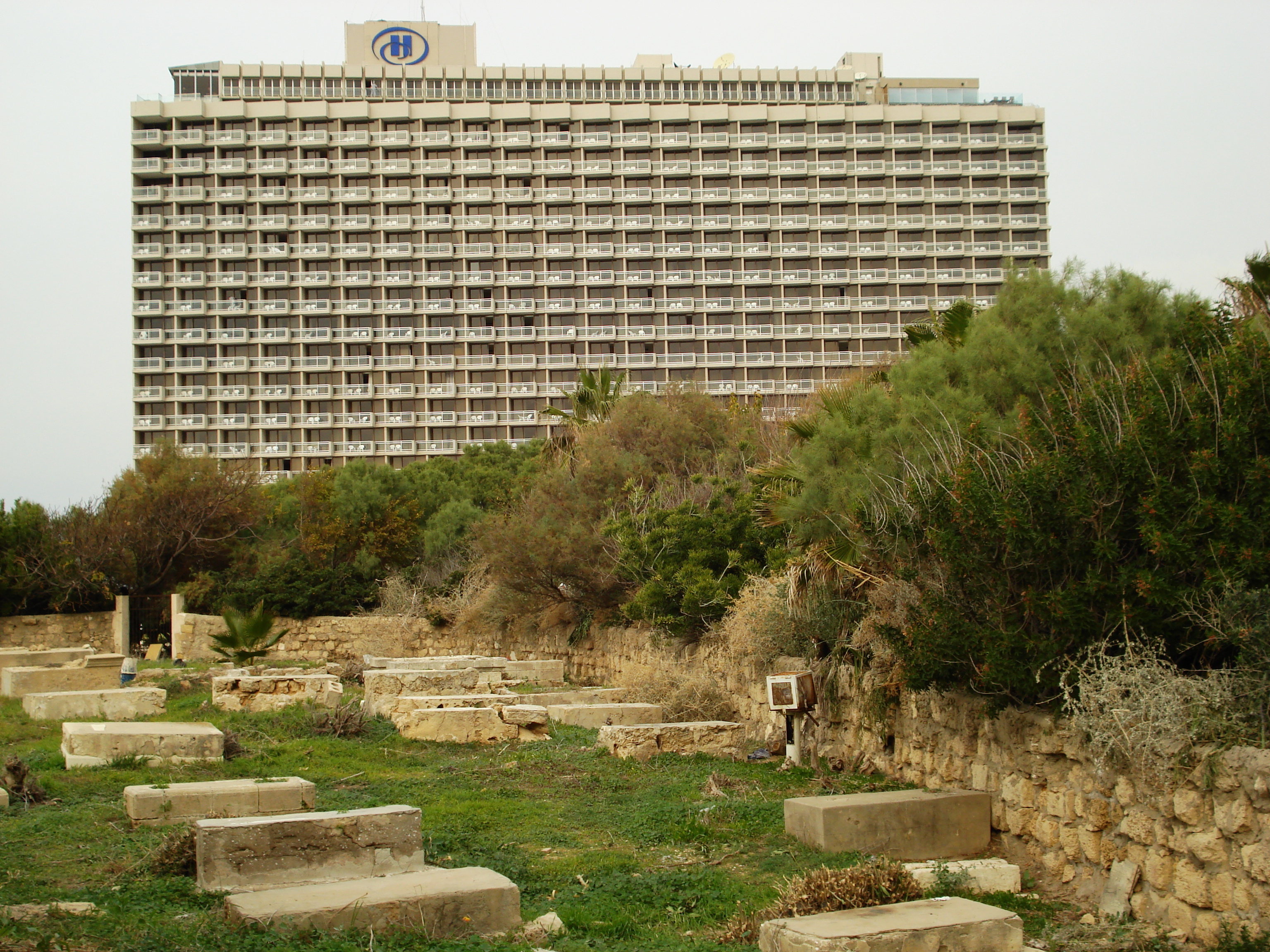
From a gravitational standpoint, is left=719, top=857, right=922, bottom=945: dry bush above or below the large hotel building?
below

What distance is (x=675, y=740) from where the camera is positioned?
42.3ft

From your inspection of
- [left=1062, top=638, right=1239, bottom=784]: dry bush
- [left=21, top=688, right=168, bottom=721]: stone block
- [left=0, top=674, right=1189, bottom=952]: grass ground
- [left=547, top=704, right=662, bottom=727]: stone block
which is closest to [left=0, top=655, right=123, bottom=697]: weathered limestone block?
[left=21, top=688, right=168, bottom=721]: stone block

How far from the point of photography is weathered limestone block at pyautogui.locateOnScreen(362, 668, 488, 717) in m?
17.4

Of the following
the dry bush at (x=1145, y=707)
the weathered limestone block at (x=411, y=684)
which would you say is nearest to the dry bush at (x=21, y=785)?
the weathered limestone block at (x=411, y=684)

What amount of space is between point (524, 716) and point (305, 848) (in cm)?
745

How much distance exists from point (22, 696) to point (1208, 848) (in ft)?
53.3

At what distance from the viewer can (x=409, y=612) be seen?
113 feet

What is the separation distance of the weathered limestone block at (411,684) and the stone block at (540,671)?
4.27 m

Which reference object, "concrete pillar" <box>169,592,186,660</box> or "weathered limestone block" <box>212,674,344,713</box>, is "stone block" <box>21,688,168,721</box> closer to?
"weathered limestone block" <box>212,674,344,713</box>

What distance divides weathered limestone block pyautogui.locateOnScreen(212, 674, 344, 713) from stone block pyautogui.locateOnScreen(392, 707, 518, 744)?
2.88 meters

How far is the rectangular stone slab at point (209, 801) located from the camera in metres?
8.59

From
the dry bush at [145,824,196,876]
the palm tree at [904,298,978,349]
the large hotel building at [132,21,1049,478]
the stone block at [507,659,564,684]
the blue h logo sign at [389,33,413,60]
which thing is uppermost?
the blue h logo sign at [389,33,413,60]

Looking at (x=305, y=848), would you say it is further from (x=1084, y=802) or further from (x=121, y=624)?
(x=121, y=624)

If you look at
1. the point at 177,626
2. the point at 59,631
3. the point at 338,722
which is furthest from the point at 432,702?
the point at 59,631
